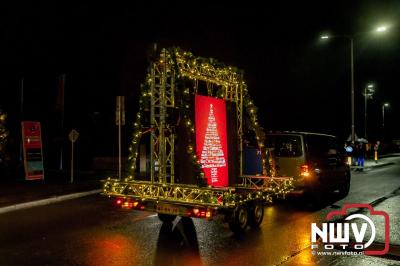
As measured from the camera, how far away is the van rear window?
1128 cm

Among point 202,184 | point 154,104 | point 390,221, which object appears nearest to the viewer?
point 202,184

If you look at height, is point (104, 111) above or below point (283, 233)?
above

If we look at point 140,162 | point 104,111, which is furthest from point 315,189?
point 104,111

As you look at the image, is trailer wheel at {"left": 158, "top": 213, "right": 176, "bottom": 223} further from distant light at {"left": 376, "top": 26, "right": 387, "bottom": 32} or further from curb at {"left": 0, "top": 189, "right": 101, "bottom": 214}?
distant light at {"left": 376, "top": 26, "right": 387, "bottom": 32}

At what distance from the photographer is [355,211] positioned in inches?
418

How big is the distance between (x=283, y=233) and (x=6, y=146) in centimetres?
1671

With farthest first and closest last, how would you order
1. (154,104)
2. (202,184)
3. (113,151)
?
1. (113,151)
2. (154,104)
3. (202,184)

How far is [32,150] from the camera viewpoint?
1783cm

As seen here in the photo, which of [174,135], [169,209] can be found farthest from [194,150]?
[169,209]

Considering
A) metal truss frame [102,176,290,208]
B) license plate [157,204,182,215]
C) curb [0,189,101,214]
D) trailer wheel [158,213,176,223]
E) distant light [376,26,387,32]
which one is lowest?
curb [0,189,101,214]

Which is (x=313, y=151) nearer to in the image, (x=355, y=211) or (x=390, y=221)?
(x=355, y=211)

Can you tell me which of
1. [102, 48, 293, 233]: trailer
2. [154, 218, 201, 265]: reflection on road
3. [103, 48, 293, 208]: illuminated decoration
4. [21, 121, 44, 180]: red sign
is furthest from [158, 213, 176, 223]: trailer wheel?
[21, 121, 44, 180]: red sign

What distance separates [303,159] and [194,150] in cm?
441

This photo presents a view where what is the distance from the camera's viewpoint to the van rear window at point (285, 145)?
444 inches
